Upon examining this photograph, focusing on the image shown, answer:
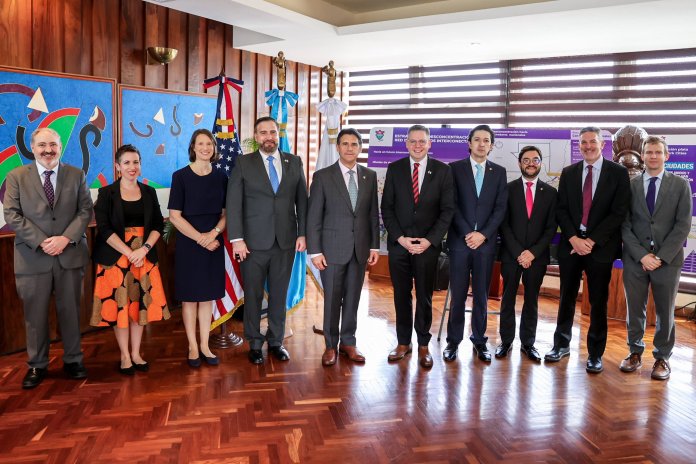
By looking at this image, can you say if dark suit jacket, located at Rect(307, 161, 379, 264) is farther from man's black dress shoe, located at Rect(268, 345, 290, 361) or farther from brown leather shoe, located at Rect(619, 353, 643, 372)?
brown leather shoe, located at Rect(619, 353, 643, 372)

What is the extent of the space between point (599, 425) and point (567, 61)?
5017mm

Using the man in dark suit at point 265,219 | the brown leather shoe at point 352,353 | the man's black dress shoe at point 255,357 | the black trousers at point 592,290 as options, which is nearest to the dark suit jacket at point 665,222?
the black trousers at point 592,290

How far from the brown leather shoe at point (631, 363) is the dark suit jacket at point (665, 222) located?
797 millimetres

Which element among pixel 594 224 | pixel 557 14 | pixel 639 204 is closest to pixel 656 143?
pixel 639 204

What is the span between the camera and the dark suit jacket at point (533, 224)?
192 inches

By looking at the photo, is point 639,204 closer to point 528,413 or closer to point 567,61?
point 528,413

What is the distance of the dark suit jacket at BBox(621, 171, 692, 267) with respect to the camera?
15.1 ft

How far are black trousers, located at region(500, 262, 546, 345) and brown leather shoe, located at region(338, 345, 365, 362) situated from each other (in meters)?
1.22

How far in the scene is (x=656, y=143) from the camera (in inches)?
183

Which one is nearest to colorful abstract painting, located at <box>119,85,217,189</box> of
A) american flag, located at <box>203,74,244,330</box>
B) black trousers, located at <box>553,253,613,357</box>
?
american flag, located at <box>203,74,244,330</box>

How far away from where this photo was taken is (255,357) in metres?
4.90

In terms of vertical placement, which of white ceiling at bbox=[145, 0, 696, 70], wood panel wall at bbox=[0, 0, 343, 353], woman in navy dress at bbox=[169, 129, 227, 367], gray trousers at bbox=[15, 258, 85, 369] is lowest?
gray trousers at bbox=[15, 258, 85, 369]

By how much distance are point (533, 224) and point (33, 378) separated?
3.85 metres

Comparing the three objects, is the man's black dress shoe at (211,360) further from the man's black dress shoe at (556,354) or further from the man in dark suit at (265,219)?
the man's black dress shoe at (556,354)
